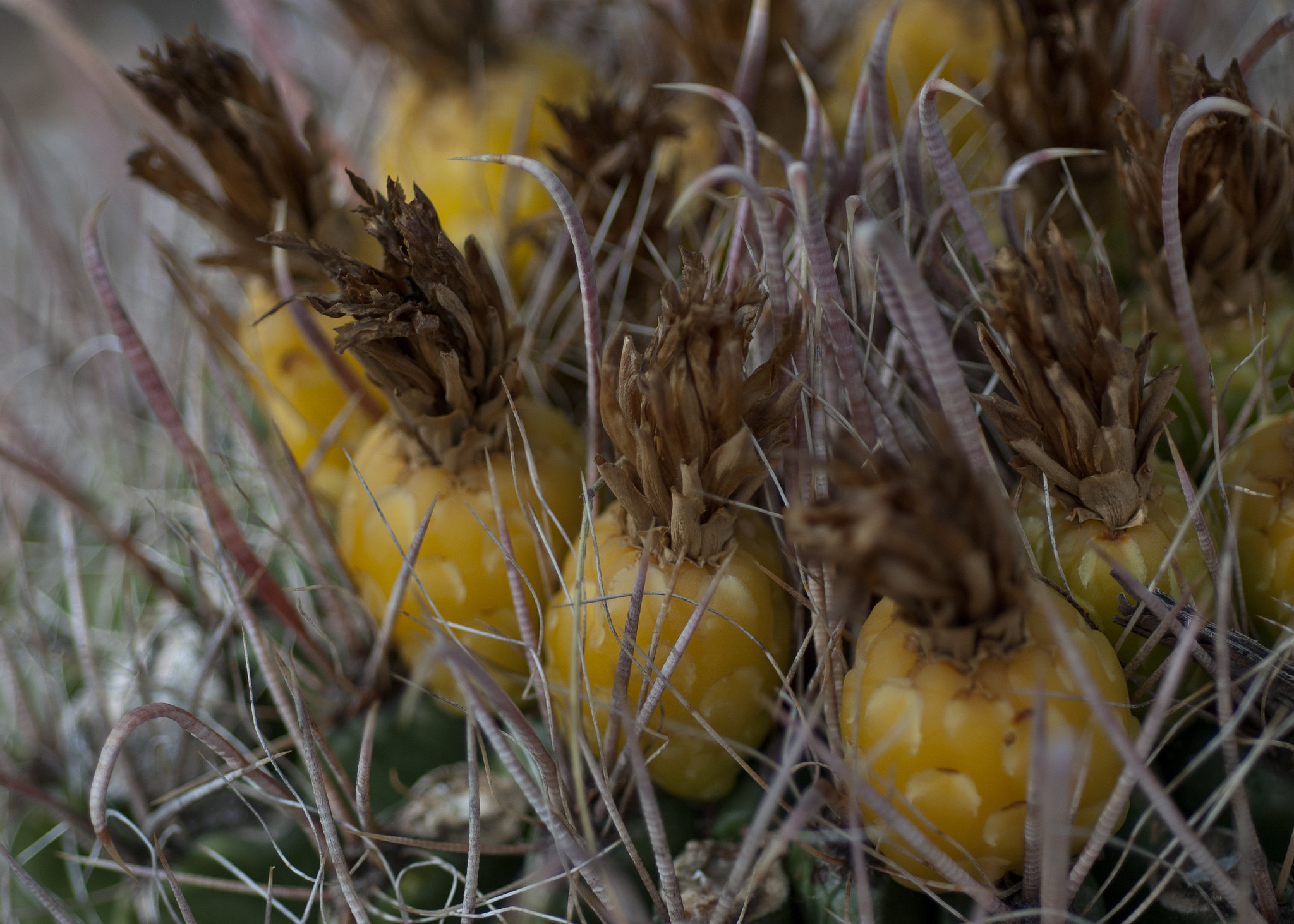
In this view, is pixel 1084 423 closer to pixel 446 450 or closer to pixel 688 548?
pixel 688 548

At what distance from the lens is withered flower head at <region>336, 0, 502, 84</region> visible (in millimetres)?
841

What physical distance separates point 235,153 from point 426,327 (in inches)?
10.4

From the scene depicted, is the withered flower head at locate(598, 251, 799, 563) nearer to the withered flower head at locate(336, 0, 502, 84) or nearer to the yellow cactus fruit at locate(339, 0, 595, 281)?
the yellow cactus fruit at locate(339, 0, 595, 281)

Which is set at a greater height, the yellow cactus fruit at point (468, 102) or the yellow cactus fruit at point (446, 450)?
the yellow cactus fruit at point (468, 102)

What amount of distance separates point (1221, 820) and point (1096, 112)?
0.45m

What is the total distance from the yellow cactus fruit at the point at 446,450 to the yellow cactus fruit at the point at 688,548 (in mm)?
45

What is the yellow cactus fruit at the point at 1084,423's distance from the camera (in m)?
0.41

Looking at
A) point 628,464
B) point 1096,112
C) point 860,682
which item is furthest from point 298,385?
Result: point 1096,112

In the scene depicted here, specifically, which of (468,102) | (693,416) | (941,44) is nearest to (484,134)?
(468,102)

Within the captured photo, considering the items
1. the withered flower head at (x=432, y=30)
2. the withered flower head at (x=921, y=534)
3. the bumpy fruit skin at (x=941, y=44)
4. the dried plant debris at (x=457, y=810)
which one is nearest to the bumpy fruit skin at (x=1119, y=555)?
the withered flower head at (x=921, y=534)

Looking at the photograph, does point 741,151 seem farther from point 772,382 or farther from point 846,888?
point 846,888

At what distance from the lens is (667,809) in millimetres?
532

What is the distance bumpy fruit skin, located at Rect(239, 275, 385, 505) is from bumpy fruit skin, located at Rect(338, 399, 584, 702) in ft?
0.40

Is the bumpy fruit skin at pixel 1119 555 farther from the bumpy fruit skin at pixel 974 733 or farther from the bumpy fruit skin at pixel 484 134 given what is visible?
the bumpy fruit skin at pixel 484 134
